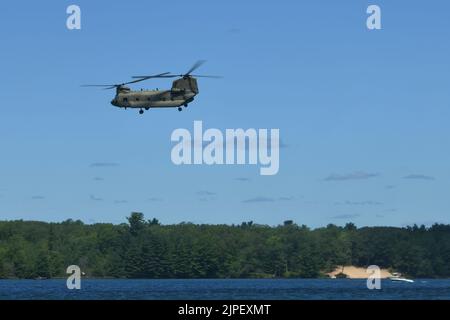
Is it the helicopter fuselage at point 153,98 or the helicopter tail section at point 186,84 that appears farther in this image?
the helicopter tail section at point 186,84

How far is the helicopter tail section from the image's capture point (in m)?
104

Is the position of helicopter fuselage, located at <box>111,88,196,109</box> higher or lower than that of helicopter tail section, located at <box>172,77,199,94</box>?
lower

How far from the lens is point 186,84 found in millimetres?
105062

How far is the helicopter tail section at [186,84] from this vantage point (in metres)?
104

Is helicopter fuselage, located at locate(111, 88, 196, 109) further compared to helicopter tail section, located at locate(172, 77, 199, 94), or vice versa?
→ helicopter tail section, located at locate(172, 77, 199, 94)

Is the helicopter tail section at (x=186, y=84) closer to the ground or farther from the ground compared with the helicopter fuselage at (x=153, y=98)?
farther from the ground
